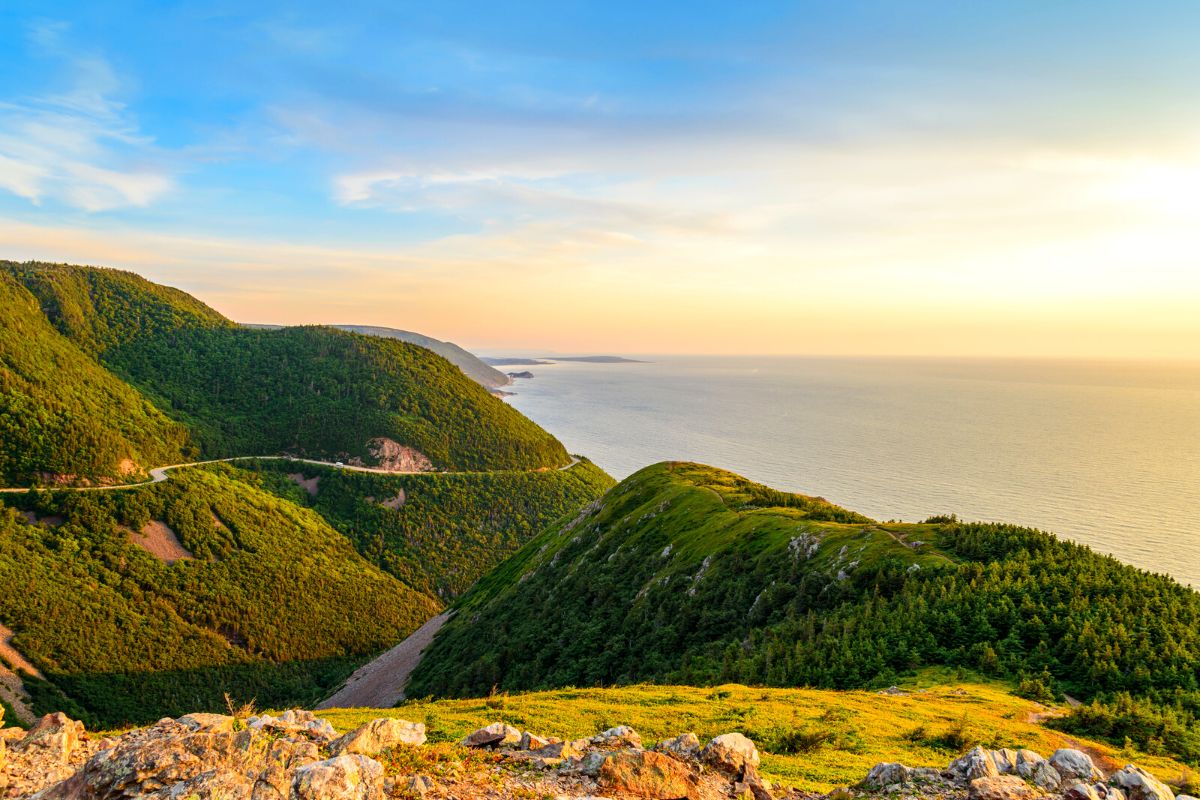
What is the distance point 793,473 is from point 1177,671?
417ft

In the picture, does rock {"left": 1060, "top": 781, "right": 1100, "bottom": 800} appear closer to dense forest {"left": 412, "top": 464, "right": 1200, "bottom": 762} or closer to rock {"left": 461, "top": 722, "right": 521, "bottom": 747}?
dense forest {"left": 412, "top": 464, "right": 1200, "bottom": 762}

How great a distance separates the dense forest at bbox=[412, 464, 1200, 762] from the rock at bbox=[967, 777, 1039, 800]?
341 inches

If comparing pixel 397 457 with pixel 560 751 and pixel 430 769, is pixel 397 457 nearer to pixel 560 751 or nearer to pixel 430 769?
pixel 560 751

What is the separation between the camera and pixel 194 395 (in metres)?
161

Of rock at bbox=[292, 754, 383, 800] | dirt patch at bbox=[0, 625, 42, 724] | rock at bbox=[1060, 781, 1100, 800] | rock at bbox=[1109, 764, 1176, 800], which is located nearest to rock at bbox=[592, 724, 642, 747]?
rock at bbox=[292, 754, 383, 800]

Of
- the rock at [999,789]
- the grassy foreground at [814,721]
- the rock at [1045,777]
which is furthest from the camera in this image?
the grassy foreground at [814,721]

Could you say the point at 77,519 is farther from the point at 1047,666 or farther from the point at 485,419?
the point at 1047,666

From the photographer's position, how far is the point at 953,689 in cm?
2102

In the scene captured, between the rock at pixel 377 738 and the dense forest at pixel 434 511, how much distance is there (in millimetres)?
112747

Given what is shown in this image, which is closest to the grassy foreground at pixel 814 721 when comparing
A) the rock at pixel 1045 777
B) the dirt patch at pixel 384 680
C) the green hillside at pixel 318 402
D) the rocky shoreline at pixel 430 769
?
the rocky shoreline at pixel 430 769

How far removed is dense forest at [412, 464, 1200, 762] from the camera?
20.7m

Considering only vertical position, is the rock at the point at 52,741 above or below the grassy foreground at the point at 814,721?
above

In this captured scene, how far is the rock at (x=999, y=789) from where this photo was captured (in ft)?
36.3

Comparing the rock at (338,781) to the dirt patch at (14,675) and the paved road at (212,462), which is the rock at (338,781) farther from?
the paved road at (212,462)
